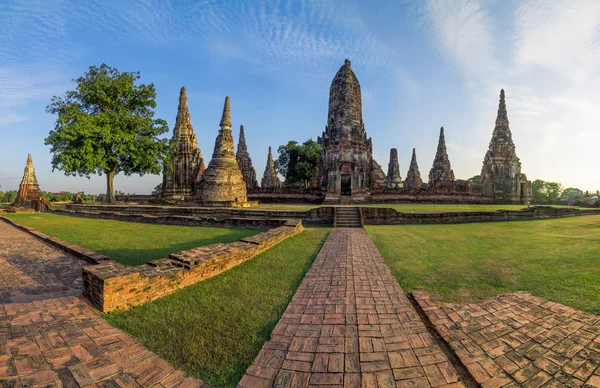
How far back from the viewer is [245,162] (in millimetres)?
32844

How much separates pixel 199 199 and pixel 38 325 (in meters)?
16.7

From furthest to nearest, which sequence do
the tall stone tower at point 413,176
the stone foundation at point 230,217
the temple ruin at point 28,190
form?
the tall stone tower at point 413,176 < the temple ruin at point 28,190 < the stone foundation at point 230,217

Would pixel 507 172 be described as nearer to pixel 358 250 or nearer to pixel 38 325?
pixel 358 250

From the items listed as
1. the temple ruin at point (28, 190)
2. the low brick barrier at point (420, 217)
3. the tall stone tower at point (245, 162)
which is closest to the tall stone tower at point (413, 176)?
the tall stone tower at point (245, 162)

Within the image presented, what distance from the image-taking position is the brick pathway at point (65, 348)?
6.77 ft

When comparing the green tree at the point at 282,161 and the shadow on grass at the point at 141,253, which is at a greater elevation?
the green tree at the point at 282,161

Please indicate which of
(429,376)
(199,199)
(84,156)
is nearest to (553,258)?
(429,376)

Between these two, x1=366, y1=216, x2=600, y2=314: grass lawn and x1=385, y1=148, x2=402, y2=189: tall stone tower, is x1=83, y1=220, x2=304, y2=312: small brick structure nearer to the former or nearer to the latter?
x1=366, y1=216, x2=600, y2=314: grass lawn

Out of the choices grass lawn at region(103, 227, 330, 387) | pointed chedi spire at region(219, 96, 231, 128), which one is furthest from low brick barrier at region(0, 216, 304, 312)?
pointed chedi spire at region(219, 96, 231, 128)

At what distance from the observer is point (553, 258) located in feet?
17.6

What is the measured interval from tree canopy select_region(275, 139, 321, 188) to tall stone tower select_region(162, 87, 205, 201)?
17.3m

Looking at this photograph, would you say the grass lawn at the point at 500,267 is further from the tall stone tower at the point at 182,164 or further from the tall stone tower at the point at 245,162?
the tall stone tower at the point at 245,162

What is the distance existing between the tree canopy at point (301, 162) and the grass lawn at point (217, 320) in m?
35.3

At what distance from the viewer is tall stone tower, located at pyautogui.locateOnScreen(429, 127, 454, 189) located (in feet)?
113
